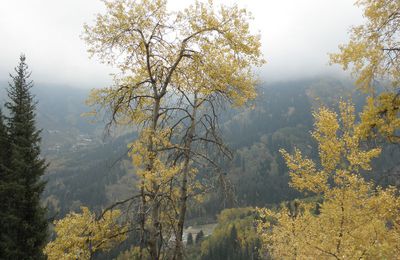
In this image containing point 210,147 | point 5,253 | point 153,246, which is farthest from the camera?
point 5,253

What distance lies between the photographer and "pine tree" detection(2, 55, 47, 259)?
27.4 meters

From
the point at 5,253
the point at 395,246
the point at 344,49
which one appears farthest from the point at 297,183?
the point at 5,253

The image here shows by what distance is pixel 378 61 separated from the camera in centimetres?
950

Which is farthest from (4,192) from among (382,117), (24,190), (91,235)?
(382,117)

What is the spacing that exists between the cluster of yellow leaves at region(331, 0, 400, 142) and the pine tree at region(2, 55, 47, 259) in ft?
84.1

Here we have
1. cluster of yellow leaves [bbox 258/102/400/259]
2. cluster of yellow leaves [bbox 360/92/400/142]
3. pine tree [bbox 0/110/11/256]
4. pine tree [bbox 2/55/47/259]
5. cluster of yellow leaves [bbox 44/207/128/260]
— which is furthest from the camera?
pine tree [bbox 2/55/47/259]

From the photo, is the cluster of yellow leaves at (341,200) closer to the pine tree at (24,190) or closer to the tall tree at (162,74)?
the tall tree at (162,74)

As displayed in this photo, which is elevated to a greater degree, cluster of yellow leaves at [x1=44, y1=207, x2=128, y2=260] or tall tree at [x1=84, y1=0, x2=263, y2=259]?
tall tree at [x1=84, y1=0, x2=263, y2=259]

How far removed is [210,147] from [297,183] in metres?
6.66

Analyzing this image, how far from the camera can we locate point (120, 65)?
376 inches

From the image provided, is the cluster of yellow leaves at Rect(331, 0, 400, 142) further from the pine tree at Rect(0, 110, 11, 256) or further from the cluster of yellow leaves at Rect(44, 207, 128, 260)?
the pine tree at Rect(0, 110, 11, 256)

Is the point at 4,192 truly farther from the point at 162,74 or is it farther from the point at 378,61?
the point at 378,61

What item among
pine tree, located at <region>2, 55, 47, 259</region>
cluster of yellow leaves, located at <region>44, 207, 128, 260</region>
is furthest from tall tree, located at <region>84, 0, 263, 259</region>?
pine tree, located at <region>2, 55, 47, 259</region>

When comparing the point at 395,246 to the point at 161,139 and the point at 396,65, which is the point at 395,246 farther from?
the point at 161,139
